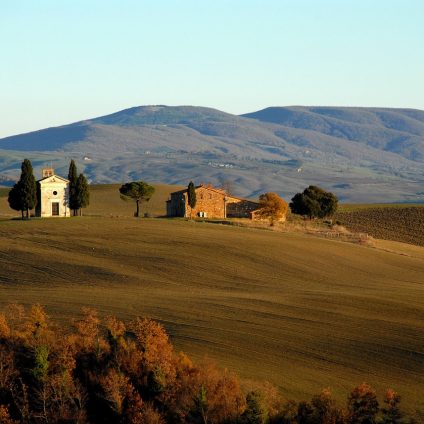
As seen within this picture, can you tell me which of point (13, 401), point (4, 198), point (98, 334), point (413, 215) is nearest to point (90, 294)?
point (98, 334)

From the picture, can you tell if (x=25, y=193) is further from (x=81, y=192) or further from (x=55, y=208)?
(x=81, y=192)

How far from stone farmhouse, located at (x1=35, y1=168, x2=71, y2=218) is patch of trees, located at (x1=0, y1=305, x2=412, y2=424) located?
5149 centimetres

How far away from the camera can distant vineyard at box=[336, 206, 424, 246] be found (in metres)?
118

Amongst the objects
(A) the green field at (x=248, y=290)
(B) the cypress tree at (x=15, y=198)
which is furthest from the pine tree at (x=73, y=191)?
(B) the cypress tree at (x=15, y=198)

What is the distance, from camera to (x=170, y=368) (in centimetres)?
4544

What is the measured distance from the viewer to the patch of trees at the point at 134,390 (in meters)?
42.1

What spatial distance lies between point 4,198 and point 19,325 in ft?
342

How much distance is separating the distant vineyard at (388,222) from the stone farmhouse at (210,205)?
41.6 feet

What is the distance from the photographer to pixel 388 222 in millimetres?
128625

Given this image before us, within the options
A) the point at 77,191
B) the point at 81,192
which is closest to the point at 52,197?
the point at 77,191

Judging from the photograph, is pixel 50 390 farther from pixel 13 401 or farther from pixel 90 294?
pixel 90 294

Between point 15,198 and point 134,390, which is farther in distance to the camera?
point 15,198

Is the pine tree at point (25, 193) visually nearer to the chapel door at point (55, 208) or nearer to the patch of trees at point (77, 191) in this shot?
the chapel door at point (55, 208)

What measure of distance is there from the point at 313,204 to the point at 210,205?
13864mm
